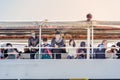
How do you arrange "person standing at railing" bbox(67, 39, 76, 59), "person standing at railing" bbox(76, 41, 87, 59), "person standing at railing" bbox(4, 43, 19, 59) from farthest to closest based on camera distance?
1. "person standing at railing" bbox(76, 41, 87, 59)
2. "person standing at railing" bbox(4, 43, 19, 59)
3. "person standing at railing" bbox(67, 39, 76, 59)

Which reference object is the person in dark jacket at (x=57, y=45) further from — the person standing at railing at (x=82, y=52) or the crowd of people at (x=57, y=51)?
the person standing at railing at (x=82, y=52)

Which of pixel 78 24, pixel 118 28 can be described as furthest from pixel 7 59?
pixel 118 28

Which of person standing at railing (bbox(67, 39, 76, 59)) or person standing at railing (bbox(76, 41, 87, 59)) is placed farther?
person standing at railing (bbox(76, 41, 87, 59))

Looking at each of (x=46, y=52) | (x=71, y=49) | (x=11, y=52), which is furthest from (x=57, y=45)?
(x=71, y=49)

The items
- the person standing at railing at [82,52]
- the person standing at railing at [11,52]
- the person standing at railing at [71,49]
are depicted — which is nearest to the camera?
the person standing at railing at [71,49]

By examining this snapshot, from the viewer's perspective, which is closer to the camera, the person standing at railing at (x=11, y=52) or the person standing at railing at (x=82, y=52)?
the person standing at railing at (x=11, y=52)

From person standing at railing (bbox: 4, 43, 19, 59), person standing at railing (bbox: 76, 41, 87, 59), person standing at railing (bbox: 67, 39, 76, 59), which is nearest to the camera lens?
person standing at railing (bbox: 67, 39, 76, 59)

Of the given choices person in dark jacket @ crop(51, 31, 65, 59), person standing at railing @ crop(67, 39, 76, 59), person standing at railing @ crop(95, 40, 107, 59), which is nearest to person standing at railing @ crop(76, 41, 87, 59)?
person standing at railing @ crop(67, 39, 76, 59)

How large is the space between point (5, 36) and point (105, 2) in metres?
3.37

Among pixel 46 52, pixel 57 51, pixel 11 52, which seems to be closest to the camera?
pixel 57 51

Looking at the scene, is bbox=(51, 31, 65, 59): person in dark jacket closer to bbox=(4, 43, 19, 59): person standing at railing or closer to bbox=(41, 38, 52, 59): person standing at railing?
bbox=(41, 38, 52, 59): person standing at railing

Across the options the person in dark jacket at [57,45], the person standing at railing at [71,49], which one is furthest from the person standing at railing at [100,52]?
the person in dark jacket at [57,45]

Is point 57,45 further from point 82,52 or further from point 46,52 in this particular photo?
point 82,52

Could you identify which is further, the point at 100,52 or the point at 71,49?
the point at 71,49
